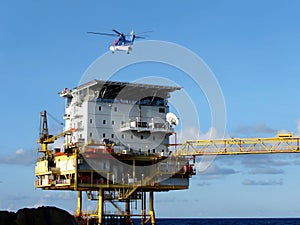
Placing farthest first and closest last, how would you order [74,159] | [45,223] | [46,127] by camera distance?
[46,127]
[74,159]
[45,223]

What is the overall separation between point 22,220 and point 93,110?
42.8 m

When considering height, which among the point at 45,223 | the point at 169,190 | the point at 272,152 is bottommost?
the point at 45,223

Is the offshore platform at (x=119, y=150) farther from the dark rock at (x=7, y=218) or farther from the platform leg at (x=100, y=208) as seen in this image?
the dark rock at (x=7, y=218)

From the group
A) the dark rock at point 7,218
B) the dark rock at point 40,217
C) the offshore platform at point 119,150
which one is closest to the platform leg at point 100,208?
the offshore platform at point 119,150

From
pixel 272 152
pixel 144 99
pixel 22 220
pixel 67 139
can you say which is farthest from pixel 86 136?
pixel 22 220

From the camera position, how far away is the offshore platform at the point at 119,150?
6338cm

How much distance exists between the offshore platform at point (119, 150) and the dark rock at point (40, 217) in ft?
127

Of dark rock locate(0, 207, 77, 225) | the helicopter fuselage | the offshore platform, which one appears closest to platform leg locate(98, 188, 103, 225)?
the offshore platform

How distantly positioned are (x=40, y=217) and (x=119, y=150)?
137 ft

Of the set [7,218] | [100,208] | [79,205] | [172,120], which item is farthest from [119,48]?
[7,218]

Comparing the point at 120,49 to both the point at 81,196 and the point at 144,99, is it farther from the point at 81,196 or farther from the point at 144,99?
the point at 81,196

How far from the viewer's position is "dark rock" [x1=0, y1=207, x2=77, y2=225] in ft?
75.6

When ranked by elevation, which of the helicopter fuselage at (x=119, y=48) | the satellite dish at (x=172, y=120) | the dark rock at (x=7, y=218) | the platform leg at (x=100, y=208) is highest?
the helicopter fuselage at (x=119, y=48)

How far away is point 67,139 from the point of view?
219ft
